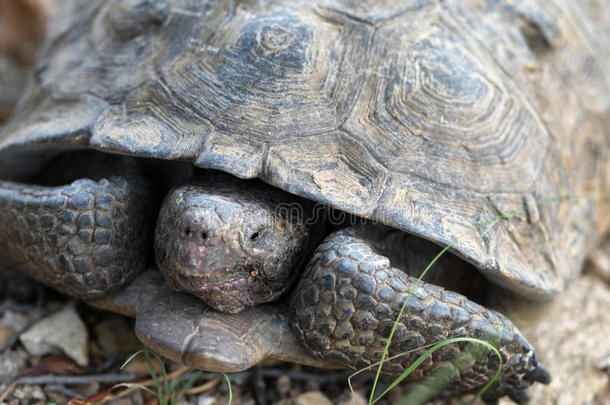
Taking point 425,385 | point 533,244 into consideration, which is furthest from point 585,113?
point 425,385

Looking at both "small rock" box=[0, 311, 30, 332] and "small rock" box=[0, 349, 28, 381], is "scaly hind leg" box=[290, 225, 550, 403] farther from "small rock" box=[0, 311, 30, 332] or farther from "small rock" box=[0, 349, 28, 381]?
"small rock" box=[0, 311, 30, 332]

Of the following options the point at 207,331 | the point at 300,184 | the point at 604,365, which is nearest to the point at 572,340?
the point at 604,365

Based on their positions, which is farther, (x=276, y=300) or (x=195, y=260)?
(x=276, y=300)

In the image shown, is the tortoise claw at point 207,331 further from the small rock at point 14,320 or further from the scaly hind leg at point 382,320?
the small rock at point 14,320

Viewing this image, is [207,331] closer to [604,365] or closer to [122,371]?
[122,371]

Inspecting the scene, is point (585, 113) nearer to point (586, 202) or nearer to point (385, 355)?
point (586, 202)

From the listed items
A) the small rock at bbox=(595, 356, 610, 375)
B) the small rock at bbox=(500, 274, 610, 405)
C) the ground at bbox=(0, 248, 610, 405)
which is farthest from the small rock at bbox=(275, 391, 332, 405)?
the small rock at bbox=(595, 356, 610, 375)
